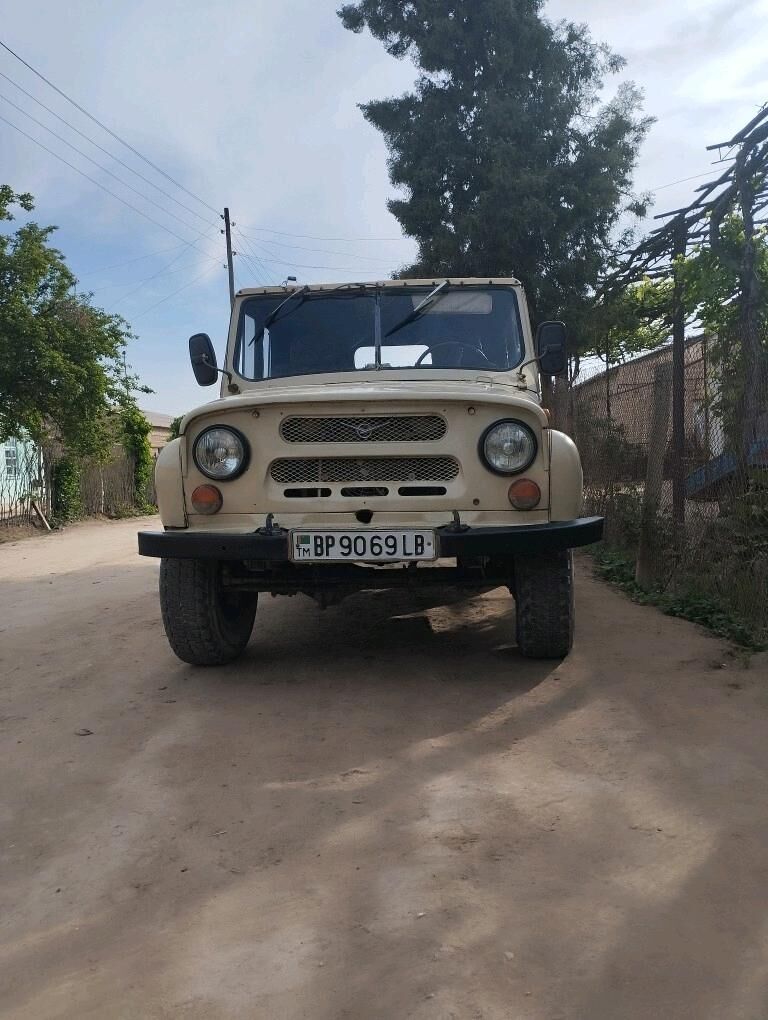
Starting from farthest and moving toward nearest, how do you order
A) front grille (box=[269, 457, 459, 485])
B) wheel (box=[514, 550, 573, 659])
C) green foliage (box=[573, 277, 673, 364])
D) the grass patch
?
green foliage (box=[573, 277, 673, 364]) < the grass patch < wheel (box=[514, 550, 573, 659]) < front grille (box=[269, 457, 459, 485])

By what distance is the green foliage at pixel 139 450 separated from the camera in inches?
882

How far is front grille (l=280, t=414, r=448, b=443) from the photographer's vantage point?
13.9 ft

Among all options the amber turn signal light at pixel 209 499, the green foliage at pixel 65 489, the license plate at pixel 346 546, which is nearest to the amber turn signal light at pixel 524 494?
the license plate at pixel 346 546

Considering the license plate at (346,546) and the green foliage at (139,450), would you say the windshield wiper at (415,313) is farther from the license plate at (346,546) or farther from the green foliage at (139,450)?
the green foliage at (139,450)

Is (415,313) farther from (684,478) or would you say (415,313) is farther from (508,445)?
(684,478)

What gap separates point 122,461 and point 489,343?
1794 centimetres

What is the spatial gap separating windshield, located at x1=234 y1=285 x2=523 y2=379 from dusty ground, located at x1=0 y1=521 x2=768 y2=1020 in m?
1.70

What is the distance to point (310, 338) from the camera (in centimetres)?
541

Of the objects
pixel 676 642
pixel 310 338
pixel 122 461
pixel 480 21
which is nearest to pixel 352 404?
pixel 310 338

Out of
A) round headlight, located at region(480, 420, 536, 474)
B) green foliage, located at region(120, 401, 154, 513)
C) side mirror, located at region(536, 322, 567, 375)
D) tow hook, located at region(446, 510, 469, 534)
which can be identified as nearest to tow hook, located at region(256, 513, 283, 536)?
tow hook, located at region(446, 510, 469, 534)

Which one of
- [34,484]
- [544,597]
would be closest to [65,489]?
[34,484]

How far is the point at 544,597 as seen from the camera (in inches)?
172

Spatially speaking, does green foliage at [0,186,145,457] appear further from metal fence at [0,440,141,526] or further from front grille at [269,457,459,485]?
front grille at [269,457,459,485]

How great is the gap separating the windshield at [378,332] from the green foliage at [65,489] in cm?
1408
